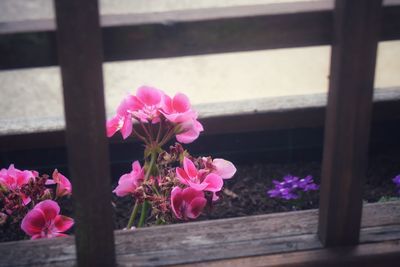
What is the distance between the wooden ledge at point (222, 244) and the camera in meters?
1.11

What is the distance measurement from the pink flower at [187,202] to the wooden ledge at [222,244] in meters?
0.18

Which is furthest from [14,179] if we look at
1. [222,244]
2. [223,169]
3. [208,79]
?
[208,79]

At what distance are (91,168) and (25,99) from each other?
2.82 meters

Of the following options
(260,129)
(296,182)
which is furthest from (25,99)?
Result: (296,182)

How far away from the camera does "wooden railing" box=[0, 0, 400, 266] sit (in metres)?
0.92

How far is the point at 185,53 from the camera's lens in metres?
1.00

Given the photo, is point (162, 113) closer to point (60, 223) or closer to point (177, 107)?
point (177, 107)

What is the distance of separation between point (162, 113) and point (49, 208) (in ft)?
1.05

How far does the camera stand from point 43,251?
1131mm

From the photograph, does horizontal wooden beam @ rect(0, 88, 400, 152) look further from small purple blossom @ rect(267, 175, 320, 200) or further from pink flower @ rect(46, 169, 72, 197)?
pink flower @ rect(46, 169, 72, 197)

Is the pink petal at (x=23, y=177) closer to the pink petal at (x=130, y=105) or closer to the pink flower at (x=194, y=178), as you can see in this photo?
the pink petal at (x=130, y=105)

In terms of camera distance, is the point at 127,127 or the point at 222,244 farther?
the point at 127,127

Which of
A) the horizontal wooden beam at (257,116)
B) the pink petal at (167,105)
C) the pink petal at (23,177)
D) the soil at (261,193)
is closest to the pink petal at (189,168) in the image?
the pink petal at (167,105)

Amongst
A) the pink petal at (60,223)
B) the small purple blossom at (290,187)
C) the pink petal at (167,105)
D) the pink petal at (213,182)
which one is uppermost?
the pink petal at (167,105)
